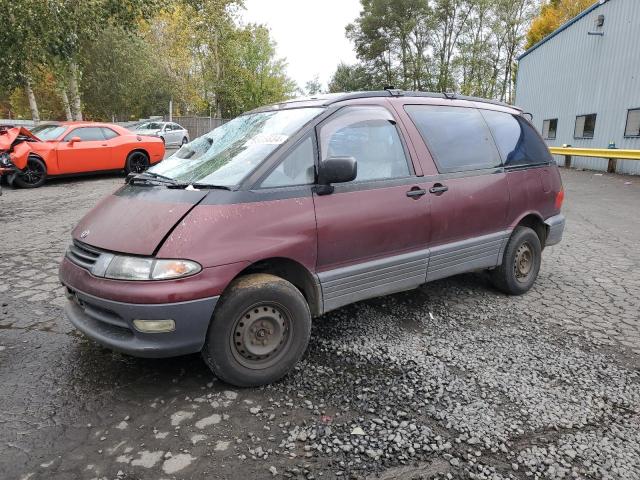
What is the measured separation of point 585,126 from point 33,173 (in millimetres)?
19124

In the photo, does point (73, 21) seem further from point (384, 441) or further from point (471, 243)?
point (384, 441)

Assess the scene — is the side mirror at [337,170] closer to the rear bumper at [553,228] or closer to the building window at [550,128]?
the rear bumper at [553,228]

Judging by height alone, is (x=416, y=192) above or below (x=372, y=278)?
above

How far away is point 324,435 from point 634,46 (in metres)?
18.3

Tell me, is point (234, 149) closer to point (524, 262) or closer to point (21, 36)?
point (524, 262)

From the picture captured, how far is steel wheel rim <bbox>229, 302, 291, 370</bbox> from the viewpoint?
9.32 ft

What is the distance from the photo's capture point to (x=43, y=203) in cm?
935

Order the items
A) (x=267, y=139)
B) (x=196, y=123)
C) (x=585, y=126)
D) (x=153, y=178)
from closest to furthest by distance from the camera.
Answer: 1. (x=267, y=139)
2. (x=153, y=178)
3. (x=585, y=126)
4. (x=196, y=123)

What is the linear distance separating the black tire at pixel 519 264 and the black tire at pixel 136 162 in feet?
36.6

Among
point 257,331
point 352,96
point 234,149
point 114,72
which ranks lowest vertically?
point 257,331

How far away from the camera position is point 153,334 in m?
2.62

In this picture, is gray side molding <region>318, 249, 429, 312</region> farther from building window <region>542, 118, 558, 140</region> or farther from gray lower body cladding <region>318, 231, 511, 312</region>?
building window <region>542, 118, 558, 140</region>

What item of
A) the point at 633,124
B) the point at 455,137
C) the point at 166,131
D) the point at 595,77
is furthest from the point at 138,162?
the point at 595,77

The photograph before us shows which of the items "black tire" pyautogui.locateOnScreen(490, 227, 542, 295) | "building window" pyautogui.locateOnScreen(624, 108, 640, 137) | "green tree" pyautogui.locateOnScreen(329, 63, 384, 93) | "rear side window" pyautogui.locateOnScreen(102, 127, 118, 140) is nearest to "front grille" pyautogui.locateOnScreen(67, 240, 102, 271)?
"black tire" pyautogui.locateOnScreen(490, 227, 542, 295)
